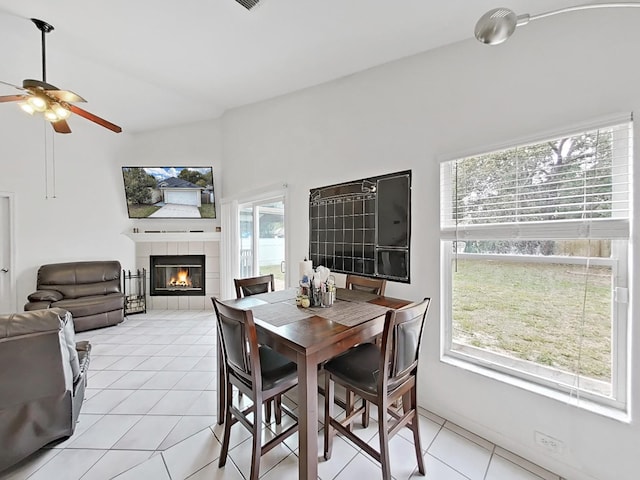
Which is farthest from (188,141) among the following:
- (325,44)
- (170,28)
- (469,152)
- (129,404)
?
(469,152)

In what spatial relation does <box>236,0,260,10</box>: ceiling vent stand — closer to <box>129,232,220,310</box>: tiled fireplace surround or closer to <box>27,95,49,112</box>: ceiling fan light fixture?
<box>27,95,49,112</box>: ceiling fan light fixture

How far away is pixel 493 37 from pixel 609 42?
87cm

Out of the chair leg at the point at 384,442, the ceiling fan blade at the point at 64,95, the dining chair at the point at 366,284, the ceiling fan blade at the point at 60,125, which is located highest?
the ceiling fan blade at the point at 64,95

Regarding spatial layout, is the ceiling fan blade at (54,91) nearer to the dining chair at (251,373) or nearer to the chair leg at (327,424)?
the dining chair at (251,373)

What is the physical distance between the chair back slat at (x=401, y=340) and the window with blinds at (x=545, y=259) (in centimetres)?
74

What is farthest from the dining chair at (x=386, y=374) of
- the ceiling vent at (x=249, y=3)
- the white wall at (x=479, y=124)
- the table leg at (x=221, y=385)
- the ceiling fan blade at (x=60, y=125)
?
the ceiling fan blade at (x=60, y=125)

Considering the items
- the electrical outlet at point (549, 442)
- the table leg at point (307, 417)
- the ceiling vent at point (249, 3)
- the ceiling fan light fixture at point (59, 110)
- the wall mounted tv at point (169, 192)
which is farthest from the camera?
the wall mounted tv at point (169, 192)

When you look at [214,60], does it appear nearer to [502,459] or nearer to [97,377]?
[97,377]

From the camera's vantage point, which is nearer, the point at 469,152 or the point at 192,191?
the point at 469,152

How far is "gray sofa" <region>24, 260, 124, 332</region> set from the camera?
3.63m

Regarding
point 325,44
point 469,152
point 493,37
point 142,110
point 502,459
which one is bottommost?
point 502,459

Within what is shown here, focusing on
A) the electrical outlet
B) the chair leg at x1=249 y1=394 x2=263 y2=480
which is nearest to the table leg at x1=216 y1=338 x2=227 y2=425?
the chair leg at x1=249 y1=394 x2=263 y2=480

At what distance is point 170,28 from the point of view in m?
2.15

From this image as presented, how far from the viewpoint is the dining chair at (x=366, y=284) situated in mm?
2270
